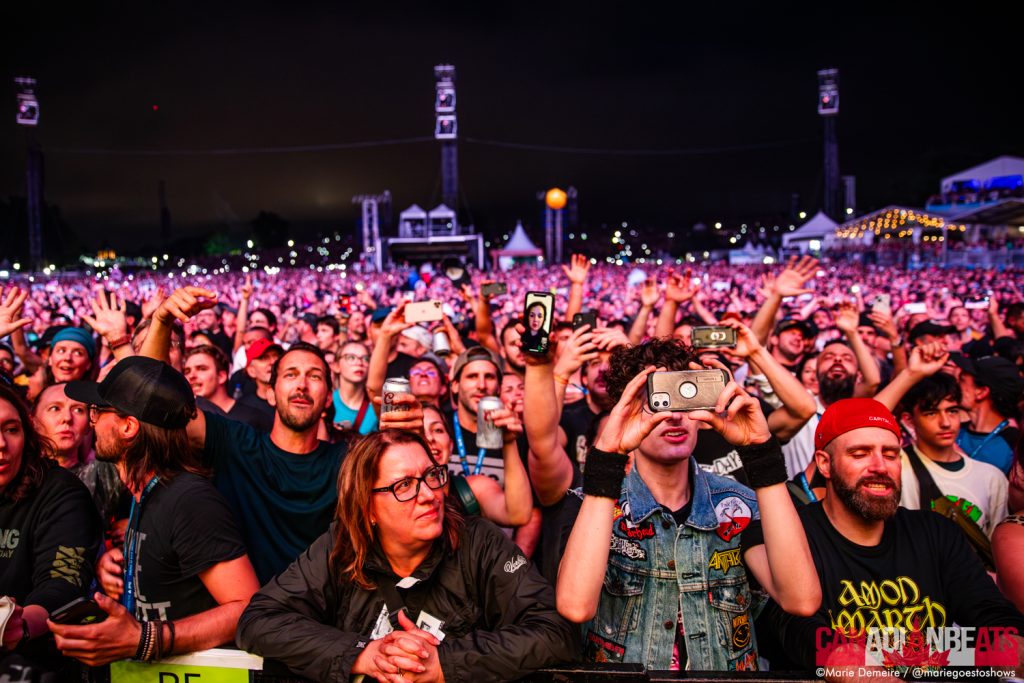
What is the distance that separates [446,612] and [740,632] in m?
0.98

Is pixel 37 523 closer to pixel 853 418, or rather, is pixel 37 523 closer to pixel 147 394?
pixel 147 394

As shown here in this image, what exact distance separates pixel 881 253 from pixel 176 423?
44.3m

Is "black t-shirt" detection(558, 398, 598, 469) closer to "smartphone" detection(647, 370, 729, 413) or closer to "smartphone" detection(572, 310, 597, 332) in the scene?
"smartphone" detection(572, 310, 597, 332)

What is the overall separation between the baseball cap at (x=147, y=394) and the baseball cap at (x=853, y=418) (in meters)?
2.30

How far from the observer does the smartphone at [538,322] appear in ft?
8.89

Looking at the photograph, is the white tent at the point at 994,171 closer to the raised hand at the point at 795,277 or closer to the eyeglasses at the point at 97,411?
the raised hand at the point at 795,277

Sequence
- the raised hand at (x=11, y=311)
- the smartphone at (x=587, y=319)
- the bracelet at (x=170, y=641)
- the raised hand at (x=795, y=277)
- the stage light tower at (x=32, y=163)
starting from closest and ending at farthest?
the bracelet at (x=170, y=641)
the raised hand at (x=11, y=311)
the smartphone at (x=587, y=319)
the raised hand at (x=795, y=277)
the stage light tower at (x=32, y=163)

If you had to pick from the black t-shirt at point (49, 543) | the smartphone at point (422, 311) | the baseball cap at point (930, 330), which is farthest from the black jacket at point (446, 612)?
the baseball cap at point (930, 330)

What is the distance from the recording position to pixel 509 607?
2.04m

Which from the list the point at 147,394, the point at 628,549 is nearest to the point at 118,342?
the point at 147,394

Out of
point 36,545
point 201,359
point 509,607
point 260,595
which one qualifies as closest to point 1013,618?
point 509,607

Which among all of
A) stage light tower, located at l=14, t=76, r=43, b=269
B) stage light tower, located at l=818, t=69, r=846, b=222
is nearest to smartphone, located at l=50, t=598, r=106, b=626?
stage light tower, located at l=14, t=76, r=43, b=269

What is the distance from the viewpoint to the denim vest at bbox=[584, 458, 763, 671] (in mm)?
2266

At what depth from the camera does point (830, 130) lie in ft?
198
